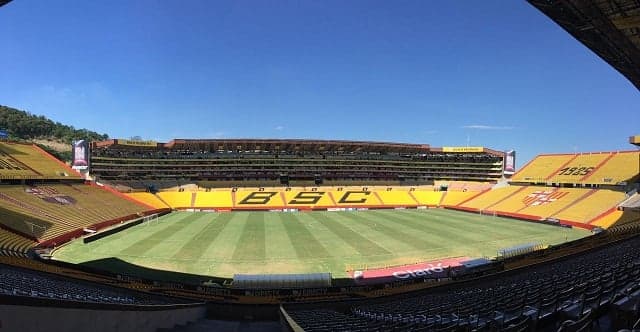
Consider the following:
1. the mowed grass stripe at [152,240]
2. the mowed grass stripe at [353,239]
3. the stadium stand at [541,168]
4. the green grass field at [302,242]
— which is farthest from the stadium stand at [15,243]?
the stadium stand at [541,168]

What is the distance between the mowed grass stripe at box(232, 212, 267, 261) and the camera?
28.4 m

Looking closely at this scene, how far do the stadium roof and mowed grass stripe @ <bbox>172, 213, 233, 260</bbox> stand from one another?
85.9ft

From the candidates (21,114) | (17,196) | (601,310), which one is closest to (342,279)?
(601,310)

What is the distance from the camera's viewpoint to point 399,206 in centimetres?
6431

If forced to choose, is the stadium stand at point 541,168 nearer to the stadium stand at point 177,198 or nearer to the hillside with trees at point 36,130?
the stadium stand at point 177,198

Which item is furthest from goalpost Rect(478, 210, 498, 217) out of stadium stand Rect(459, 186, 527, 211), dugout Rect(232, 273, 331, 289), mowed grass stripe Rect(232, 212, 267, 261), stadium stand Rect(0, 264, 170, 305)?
stadium stand Rect(0, 264, 170, 305)

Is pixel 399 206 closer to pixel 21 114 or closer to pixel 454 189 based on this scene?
pixel 454 189

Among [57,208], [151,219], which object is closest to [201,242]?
[57,208]

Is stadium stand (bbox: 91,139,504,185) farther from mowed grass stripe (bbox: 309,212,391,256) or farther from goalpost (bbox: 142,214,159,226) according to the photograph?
mowed grass stripe (bbox: 309,212,391,256)

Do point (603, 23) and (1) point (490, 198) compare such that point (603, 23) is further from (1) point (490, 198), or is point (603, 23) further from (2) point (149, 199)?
(2) point (149, 199)

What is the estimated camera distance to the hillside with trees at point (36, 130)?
512 feet

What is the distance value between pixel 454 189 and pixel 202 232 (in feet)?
171

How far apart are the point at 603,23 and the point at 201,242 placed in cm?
3134

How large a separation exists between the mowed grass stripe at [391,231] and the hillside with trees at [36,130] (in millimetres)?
143296
